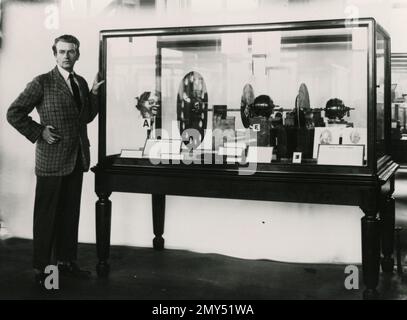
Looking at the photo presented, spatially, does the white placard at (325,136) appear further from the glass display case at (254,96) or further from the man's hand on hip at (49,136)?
the man's hand on hip at (49,136)

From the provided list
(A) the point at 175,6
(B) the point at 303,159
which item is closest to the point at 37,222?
(B) the point at 303,159

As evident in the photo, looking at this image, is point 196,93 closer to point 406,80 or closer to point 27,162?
point 27,162

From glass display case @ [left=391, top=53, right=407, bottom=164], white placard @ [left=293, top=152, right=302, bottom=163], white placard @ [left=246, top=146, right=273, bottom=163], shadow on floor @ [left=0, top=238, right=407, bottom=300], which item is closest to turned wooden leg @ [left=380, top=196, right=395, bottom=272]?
shadow on floor @ [left=0, top=238, right=407, bottom=300]

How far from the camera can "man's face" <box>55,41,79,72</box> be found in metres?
3.98

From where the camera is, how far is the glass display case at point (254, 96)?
3641 millimetres

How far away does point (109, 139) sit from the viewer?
17.6 feet

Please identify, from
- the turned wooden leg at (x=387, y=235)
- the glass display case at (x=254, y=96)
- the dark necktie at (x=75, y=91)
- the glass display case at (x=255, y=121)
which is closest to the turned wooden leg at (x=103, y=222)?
the glass display case at (x=255, y=121)

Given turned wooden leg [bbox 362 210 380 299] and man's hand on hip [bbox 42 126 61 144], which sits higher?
man's hand on hip [bbox 42 126 61 144]

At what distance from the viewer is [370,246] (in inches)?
135

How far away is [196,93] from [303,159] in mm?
1018

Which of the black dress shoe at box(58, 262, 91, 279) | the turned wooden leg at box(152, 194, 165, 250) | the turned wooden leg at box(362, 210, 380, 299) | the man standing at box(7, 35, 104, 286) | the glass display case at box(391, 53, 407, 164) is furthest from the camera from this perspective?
the glass display case at box(391, 53, 407, 164)

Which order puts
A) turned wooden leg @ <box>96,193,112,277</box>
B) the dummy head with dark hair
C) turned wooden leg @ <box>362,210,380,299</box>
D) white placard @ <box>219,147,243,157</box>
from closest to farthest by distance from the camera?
turned wooden leg @ <box>362,210,380,299</box>
white placard @ <box>219,147,243,157</box>
turned wooden leg @ <box>96,193,112,277</box>
the dummy head with dark hair

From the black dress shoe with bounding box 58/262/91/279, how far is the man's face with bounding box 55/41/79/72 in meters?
1.36

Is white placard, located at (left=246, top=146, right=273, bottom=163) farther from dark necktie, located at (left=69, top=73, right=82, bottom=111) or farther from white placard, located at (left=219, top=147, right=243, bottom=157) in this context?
dark necktie, located at (left=69, top=73, right=82, bottom=111)
